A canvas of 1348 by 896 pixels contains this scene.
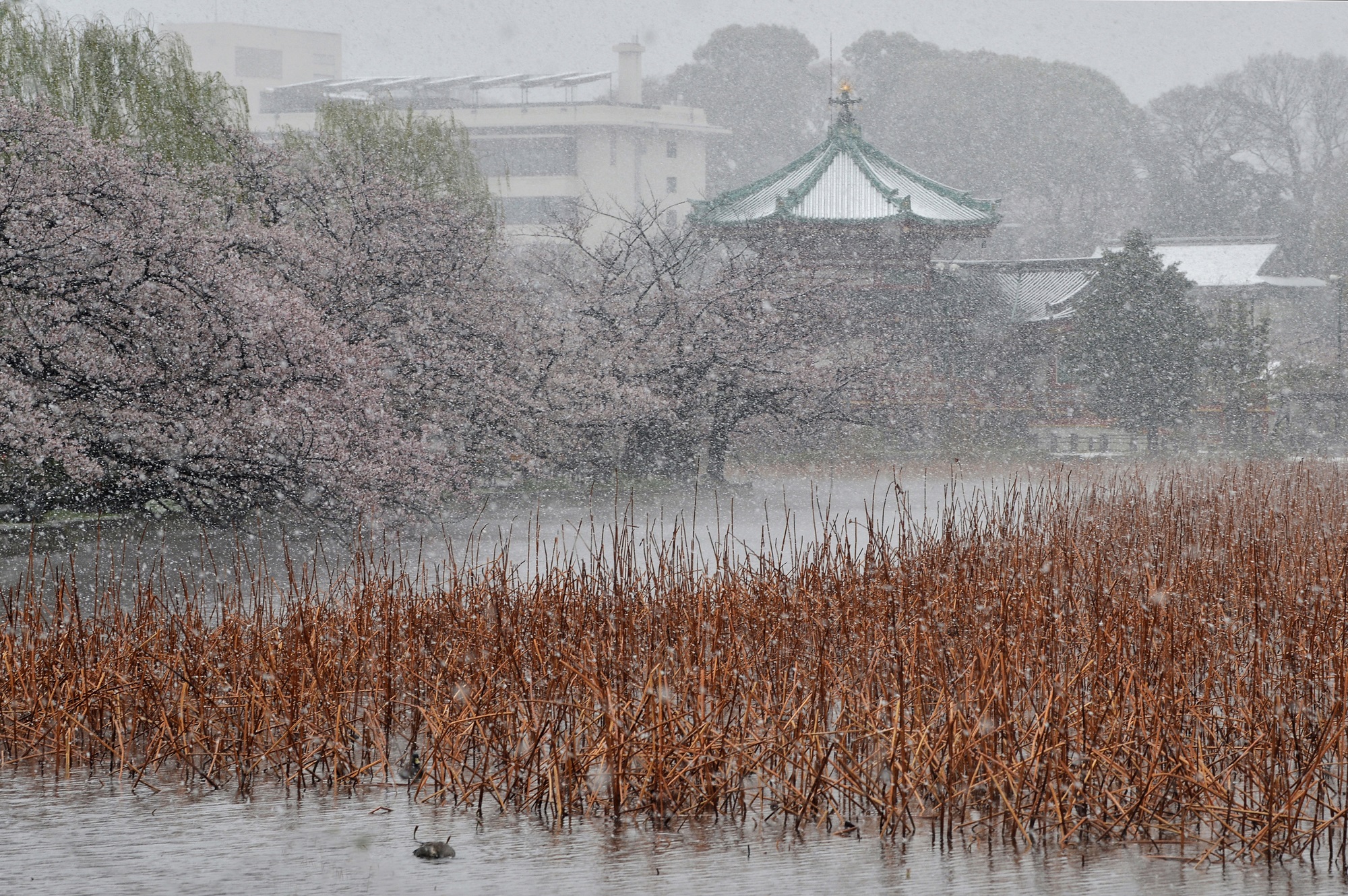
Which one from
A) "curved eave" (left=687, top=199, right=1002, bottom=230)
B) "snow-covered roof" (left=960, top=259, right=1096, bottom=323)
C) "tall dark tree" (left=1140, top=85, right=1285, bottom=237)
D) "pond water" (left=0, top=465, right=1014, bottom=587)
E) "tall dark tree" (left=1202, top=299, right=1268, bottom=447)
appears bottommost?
"pond water" (left=0, top=465, right=1014, bottom=587)

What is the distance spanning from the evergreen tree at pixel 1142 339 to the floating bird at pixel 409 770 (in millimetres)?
14195

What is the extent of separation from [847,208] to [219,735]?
50.2 feet

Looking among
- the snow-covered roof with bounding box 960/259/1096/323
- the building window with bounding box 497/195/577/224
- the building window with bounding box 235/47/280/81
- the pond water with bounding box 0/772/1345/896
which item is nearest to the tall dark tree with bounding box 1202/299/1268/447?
the snow-covered roof with bounding box 960/259/1096/323

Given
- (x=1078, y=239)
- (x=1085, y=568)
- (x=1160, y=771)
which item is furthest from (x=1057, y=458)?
(x=1078, y=239)

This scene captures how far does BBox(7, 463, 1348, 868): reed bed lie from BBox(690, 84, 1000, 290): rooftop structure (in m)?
12.8

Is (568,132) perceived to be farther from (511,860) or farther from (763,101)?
(511,860)

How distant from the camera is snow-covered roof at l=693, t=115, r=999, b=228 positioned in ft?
60.2

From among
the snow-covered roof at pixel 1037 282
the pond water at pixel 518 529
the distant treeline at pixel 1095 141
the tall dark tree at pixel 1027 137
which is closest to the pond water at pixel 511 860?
the pond water at pixel 518 529

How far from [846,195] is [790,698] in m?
15.5

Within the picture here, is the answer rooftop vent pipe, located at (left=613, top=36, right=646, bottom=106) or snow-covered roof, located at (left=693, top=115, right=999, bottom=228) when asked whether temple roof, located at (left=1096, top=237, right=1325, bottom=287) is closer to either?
snow-covered roof, located at (left=693, top=115, right=999, bottom=228)

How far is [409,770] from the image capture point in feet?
14.0

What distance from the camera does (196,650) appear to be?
4.78 metres

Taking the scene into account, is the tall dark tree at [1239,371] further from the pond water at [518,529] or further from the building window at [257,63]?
the building window at [257,63]

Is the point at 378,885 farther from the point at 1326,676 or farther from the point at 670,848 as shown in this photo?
the point at 1326,676
